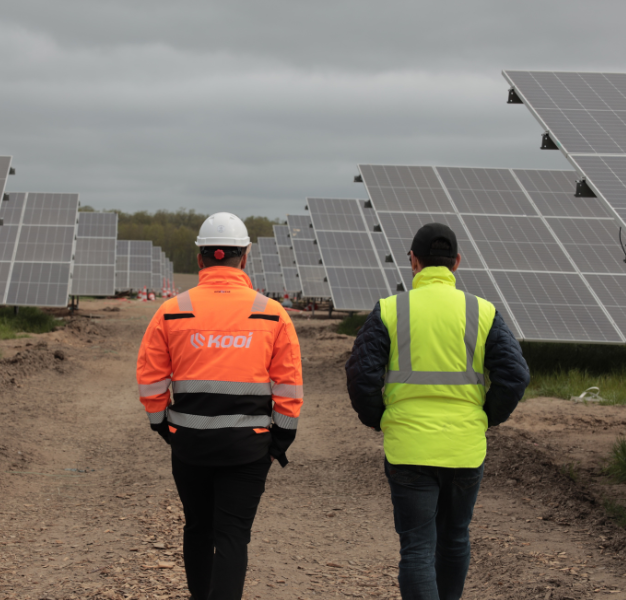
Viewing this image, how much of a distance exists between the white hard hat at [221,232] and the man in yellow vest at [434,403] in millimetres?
786

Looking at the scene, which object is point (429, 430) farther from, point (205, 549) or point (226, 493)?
point (205, 549)

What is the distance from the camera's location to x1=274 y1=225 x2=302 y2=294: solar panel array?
117 feet

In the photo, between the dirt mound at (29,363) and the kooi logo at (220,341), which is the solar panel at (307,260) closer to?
the dirt mound at (29,363)

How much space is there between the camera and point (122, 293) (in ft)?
144

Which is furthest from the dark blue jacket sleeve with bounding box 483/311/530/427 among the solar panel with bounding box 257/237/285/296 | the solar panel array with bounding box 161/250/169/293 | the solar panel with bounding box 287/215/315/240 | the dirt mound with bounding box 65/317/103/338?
the solar panel array with bounding box 161/250/169/293

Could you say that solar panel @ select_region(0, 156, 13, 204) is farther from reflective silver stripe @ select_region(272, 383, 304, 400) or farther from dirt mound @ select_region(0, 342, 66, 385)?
reflective silver stripe @ select_region(272, 383, 304, 400)

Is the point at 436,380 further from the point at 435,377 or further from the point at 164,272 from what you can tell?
the point at 164,272

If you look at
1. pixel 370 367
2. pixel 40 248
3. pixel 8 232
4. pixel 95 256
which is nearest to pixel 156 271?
pixel 95 256

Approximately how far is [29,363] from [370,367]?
385 inches

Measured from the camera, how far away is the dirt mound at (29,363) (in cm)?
1002

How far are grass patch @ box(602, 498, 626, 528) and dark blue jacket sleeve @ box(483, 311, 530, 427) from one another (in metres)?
2.35

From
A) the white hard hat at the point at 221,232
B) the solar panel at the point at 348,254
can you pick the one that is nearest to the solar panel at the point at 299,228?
the solar panel at the point at 348,254

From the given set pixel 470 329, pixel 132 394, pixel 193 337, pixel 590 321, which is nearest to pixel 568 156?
pixel 590 321

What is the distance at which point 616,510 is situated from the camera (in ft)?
15.6
